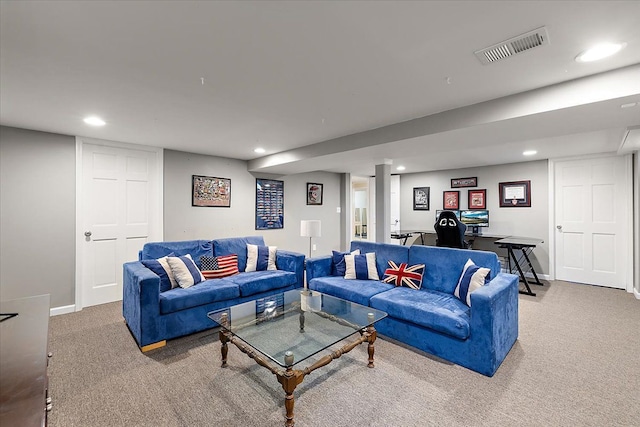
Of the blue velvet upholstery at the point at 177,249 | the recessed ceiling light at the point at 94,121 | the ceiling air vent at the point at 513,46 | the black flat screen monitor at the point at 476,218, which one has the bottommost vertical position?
the blue velvet upholstery at the point at 177,249

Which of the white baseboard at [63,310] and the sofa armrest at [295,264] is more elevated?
the sofa armrest at [295,264]

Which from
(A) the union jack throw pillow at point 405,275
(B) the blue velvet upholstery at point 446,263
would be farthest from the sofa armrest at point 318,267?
(B) the blue velvet upholstery at point 446,263

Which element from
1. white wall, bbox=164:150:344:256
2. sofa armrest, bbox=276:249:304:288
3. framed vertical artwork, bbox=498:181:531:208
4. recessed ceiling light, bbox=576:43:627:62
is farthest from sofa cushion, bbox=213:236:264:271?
framed vertical artwork, bbox=498:181:531:208

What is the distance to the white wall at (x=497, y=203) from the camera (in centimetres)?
541

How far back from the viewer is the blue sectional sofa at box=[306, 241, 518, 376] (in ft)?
7.51

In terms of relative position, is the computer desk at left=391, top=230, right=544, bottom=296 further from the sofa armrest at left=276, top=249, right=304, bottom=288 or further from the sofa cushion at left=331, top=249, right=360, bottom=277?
the sofa armrest at left=276, top=249, right=304, bottom=288

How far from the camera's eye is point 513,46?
1766 mm

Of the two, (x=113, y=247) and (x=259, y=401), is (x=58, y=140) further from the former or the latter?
(x=259, y=401)

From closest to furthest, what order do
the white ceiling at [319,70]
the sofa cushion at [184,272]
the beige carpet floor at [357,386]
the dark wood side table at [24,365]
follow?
the dark wood side table at [24,365] < the white ceiling at [319,70] < the beige carpet floor at [357,386] < the sofa cushion at [184,272]

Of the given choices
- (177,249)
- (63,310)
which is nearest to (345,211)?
(177,249)

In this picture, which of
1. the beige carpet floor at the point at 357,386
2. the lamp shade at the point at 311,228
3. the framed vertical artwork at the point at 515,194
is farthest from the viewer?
the framed vertical artwork at the point at 515,194

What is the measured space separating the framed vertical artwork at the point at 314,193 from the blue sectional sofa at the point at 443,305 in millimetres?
2886

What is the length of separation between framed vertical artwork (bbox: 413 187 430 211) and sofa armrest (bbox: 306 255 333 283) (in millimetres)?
4054

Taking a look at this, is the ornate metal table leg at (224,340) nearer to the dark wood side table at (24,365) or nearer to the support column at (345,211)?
the dark wood side table at (24,365)
